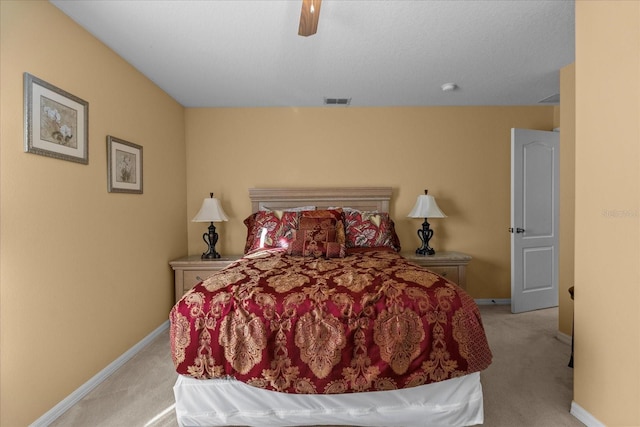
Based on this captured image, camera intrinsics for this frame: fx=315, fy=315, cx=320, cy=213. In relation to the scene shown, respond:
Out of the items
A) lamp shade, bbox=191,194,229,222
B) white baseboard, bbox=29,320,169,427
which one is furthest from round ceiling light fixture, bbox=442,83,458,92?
white baseboard, bbox=29,320,169,427

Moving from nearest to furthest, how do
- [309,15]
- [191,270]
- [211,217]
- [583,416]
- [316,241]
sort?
[309,15], [583,416], [316,241], [191,270], [211,217]

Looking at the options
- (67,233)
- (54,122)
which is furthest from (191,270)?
(54,122)

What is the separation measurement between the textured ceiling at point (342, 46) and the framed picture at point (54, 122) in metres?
0.58

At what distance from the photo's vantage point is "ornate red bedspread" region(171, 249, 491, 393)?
5.45 feet

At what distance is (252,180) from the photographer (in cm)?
391

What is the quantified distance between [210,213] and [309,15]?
2526 millimetres

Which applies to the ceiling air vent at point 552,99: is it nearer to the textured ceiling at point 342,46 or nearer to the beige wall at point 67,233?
the textured ceiling at point 342,46

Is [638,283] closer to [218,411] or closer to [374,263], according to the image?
[374,263]

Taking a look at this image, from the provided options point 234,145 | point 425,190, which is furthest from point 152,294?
point 425,190

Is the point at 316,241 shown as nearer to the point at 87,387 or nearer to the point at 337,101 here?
the point at 337,101

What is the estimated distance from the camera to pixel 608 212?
5.45 ft

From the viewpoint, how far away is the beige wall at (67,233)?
169 centimetres

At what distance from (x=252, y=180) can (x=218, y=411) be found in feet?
8.69

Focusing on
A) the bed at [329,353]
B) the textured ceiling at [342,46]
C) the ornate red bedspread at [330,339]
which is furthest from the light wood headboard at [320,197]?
the ornate red bedspread at [330,339]
